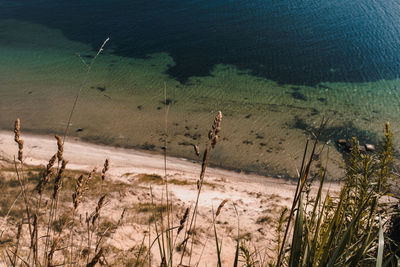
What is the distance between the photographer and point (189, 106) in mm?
14273

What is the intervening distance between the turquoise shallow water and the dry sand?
70 cm

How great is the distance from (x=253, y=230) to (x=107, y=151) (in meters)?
6.87

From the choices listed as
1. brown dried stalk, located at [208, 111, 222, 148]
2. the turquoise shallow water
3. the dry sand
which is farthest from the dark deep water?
brown dried stalk, located at [208, 111, 222, 148]

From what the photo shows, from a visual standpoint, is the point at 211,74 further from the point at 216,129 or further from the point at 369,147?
the point at 216,129

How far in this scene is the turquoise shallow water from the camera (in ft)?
40.4

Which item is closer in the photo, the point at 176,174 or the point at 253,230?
the point at 253,230

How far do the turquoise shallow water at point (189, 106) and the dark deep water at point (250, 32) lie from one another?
100 cm

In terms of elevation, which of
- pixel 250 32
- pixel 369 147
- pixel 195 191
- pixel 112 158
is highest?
pixel 250 32

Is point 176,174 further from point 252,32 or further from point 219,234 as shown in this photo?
point 252,32

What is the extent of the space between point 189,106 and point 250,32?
9.19 meters

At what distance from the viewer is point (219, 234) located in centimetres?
672

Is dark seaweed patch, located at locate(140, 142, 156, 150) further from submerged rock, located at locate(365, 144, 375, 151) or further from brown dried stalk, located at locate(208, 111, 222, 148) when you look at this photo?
brown dried stalk, located at locate(208, 111, 222, 148)

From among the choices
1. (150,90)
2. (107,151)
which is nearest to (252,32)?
(150,90)

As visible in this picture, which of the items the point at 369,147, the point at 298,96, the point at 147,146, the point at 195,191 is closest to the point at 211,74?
the point at 298,96
